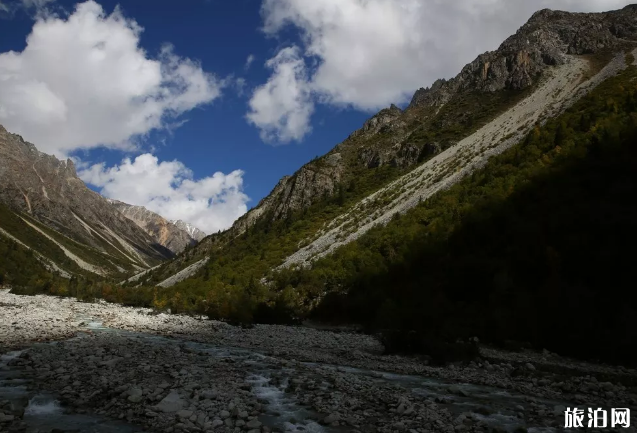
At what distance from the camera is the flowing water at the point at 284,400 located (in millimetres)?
7262

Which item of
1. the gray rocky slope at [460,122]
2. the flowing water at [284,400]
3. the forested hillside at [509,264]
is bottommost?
the flowing water at [284,400]

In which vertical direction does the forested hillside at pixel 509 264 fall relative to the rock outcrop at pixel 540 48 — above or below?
below

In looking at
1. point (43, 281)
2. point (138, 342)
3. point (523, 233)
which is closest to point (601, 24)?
point (523, 233)

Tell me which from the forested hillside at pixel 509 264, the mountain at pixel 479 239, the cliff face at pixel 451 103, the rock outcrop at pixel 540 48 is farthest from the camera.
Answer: the rock outcrop at pixel 540 48

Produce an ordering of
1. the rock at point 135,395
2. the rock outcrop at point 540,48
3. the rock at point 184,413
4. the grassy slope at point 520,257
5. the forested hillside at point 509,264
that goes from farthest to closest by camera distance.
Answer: the rock outcrop at point 540,48 → the forested hillside at point 509,264 → the grassy slope at point 520,257 → the rock at point 135,395 → the rock at point 184,413

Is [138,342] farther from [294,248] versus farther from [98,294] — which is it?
[98,294]

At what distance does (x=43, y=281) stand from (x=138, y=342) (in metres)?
51.5

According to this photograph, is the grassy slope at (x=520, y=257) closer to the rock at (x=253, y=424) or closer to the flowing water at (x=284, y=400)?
the flowing water at (x=284, y=400)

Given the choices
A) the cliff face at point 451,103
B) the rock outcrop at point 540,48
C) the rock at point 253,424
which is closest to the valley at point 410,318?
the rock at point 253,424

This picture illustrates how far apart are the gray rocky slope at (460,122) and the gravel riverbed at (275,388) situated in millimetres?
28764

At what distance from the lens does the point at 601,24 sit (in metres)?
91.6

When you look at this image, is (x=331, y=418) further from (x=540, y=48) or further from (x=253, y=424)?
(x=540, y=48)

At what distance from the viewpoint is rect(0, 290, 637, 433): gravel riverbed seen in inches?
301

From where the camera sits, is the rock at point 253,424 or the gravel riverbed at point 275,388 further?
the gravel riverbed at point 275,388
